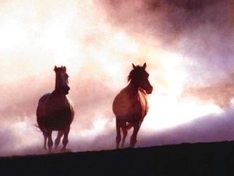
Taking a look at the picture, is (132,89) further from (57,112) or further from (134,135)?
(57,112)

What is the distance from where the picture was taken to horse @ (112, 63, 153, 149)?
11.9 m

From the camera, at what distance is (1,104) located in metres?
17.3

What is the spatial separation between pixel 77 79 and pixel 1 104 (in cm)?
210

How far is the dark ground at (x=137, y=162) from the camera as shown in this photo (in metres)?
6.66

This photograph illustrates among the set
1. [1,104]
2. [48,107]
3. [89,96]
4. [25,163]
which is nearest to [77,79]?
[89,96]

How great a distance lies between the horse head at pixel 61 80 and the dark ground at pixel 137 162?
5.19 metres

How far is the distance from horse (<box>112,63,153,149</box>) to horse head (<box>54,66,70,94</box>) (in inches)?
36.8

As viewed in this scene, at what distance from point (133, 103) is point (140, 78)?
0.46 metres

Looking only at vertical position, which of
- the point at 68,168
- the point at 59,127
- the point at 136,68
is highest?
the point at 136,68

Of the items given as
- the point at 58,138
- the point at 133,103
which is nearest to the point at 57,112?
the point at 58,138

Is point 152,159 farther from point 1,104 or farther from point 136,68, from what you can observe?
point 1,104

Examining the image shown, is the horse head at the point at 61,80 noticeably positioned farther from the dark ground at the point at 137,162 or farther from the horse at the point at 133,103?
the dark ground at the point at 137,162

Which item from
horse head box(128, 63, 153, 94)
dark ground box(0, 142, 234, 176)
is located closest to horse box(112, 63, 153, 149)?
horse head box(128, 63, 153, 94)

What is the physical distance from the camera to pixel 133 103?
39.1ft
